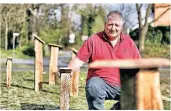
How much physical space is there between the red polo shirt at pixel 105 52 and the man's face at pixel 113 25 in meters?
0.08

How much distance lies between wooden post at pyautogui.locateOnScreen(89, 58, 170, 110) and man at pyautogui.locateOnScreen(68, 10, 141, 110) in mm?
1665

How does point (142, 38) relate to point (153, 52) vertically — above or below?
above

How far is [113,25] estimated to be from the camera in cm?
394

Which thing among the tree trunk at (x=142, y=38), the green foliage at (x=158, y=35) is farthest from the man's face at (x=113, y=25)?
the green foliage at (x=158, y=35)

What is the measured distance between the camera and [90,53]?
4.00 metres

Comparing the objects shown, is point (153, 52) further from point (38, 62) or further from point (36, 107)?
point (36, 107)

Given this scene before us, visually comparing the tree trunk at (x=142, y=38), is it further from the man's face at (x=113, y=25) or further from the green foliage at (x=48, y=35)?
the green foliage at (x=48, y=35)

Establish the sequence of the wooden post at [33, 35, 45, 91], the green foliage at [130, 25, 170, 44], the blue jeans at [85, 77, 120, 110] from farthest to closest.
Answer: the green foliage at [130, 25, 170, 44]
the wooden post at [33, 35, 45, 91]
the blue jeans at [85, 77, 120, 110]

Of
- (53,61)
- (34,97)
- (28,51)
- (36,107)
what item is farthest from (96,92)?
(28,51)

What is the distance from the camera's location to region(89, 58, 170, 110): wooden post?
2.07m

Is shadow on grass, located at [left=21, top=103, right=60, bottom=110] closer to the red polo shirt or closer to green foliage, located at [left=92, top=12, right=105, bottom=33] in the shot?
the red polo shirt

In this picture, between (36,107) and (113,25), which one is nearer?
(113,25)

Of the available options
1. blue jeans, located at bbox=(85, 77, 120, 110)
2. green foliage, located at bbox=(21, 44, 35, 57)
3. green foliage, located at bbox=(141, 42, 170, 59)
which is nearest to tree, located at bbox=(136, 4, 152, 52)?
green foliage, located at bbox=(141, 42, 170, 59)

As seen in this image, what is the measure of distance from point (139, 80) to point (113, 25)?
1.86 m
